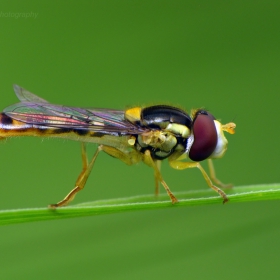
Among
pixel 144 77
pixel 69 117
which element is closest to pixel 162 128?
pixel 69 117

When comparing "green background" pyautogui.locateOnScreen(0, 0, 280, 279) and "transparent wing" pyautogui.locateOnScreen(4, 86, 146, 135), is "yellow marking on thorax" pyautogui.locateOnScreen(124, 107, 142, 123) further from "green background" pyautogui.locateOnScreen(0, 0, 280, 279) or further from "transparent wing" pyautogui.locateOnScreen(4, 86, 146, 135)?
"green background" pyautogui.locateOnScreen(0, 0, 280, 279)

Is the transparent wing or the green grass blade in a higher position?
the transparent wing

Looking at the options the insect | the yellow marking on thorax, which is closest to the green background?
the insect

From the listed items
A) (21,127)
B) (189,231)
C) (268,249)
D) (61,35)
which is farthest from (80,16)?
(268,249)

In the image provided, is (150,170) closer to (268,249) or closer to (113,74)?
(113,74)

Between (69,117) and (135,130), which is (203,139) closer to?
(135,130)

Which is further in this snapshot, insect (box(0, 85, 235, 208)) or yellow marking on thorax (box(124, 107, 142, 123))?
yellow marking on thorax (box(124, 107, 142, 123))
